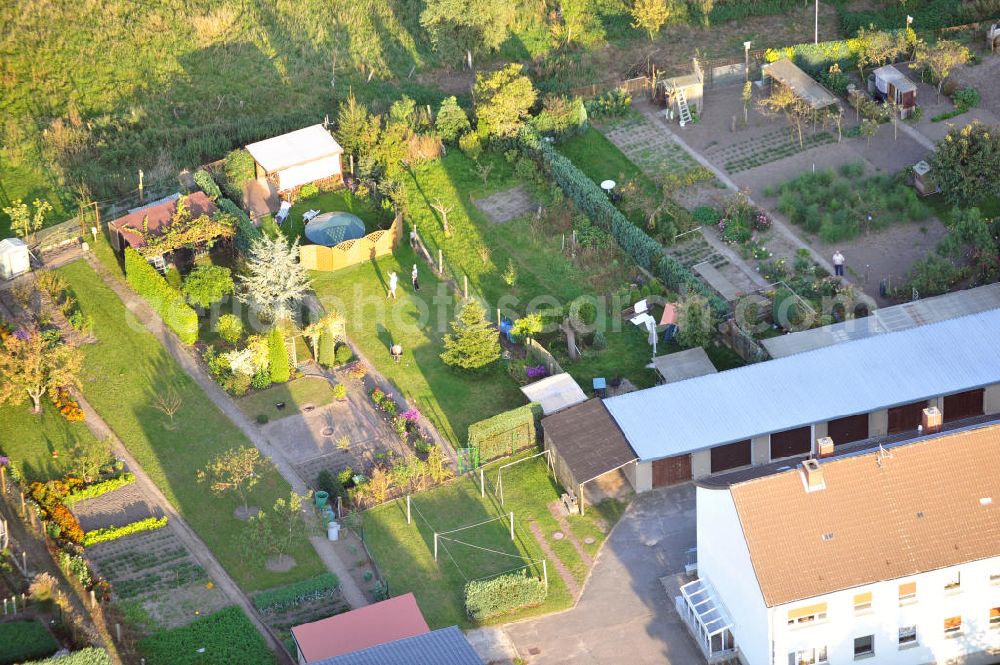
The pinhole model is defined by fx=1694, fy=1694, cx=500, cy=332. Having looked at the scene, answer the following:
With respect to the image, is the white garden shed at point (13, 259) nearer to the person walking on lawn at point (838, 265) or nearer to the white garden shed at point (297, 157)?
the white garden shed at point (297, 157)

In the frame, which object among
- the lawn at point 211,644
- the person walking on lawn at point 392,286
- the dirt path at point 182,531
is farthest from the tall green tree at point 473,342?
the lawn at point 211,644

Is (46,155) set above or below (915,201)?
above

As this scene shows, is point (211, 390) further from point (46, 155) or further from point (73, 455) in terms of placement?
point (46, 155)

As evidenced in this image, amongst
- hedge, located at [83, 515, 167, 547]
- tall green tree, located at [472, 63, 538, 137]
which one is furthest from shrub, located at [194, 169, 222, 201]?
hedge, located at [83, 515, 167, 547]

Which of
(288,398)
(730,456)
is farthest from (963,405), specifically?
(288,398)

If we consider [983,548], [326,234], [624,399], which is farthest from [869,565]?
[326,234]

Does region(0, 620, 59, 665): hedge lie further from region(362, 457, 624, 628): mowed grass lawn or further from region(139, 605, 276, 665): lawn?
region(362, 457, 624, 628): mowed grass lawn
